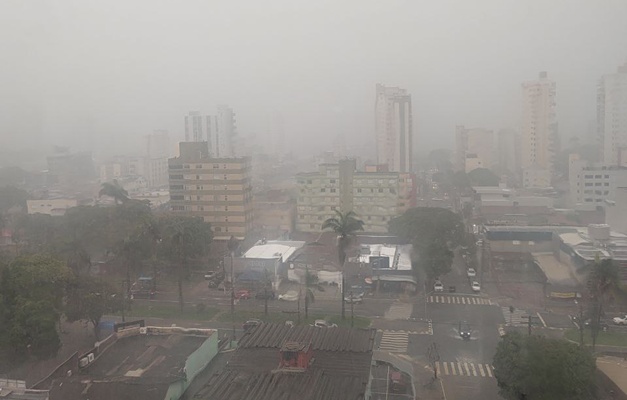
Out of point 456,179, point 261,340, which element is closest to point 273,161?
point 456,179

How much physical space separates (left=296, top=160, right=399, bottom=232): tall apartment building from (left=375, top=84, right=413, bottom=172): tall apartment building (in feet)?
22.2

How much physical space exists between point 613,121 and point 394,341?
1325 cm

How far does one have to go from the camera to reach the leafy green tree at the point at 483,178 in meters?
20.5

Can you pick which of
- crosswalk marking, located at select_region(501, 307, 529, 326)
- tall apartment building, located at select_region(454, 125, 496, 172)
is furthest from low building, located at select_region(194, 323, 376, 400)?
tall apartment building, located at select_region(454, 125, 496, 172)

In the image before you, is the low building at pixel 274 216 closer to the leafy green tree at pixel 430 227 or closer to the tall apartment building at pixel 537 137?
the leafy green tree at pixel 430 227

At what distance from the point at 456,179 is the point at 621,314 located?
13064 millimetres

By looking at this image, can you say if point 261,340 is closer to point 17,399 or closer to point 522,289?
point 17,399

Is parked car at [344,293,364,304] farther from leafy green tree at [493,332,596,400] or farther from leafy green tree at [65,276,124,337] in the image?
leafy green tree at [493,332,596,400]

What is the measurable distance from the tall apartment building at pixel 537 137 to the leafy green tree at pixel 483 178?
1.06 meters

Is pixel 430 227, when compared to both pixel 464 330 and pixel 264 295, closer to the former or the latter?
pixel 264 295

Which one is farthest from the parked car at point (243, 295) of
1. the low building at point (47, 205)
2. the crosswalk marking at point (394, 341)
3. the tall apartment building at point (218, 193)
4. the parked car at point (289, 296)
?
the low building at point (47, 205)

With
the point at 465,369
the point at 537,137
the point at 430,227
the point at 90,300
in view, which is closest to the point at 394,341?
the point at 465,369

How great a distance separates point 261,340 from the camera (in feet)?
16.5

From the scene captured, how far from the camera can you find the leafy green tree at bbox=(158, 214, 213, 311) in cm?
900
